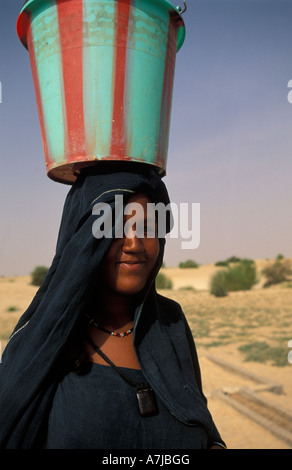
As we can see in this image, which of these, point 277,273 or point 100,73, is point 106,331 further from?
point 277,273

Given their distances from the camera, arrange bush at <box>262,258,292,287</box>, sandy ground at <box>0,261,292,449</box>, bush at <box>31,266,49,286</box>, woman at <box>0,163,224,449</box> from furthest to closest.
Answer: bush at <box>31,266,49,286</box>
bush at <box>262,258,292,287</box>
sandy ground at <box>0,261,292,449</box>
woman at <box>0,163,224,449</box>

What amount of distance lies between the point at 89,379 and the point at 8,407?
0.98ft

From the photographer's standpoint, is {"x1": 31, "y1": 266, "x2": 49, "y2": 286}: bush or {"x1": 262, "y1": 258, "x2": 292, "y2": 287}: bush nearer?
{"x1": 262, "y1": 258, "x2": 292, "y2": 287}: bush

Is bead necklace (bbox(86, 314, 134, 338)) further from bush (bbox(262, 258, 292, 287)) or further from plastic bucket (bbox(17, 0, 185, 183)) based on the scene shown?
bush (bbox(262, 258, 292, 287))

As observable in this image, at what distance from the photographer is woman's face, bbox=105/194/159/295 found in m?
1.54

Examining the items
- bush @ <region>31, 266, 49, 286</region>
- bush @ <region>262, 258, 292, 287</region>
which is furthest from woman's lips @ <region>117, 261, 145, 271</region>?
bush @ <region>31, 266, 49, 286</region>

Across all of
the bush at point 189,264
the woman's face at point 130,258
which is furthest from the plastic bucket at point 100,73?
the bush at point 189,264

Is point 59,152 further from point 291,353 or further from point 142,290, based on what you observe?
point 291,353

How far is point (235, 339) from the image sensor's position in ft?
35.9

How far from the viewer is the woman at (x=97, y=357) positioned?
143 centimetres

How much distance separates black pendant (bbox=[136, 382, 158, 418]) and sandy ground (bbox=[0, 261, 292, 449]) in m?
3.90

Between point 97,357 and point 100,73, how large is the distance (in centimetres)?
110

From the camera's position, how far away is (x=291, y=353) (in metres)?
8.99
